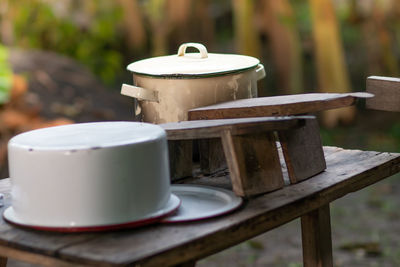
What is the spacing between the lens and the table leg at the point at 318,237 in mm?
1827

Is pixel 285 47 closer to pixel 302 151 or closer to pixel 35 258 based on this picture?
pixel 302 151

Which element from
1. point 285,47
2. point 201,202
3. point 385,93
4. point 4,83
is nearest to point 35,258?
point 201,202

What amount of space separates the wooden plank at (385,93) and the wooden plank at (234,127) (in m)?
0.42

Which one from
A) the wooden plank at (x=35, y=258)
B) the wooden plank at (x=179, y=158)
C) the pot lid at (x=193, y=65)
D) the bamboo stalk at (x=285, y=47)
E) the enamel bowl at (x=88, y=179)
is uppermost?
the pot lid at (x=193, y=65)

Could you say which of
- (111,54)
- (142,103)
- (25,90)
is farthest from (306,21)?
(142,103)

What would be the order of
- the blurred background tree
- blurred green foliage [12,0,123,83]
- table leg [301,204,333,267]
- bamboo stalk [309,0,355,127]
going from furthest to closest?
1. blurred green foliage [12,0,123,83]
2. the blurred background tree
3. bamboo stalk [309,0,355,127]
4. table leg [301,204,333,267]

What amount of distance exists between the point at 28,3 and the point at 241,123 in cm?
658

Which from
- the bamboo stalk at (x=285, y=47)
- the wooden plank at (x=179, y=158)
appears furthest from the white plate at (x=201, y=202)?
the bamboo stalk at (x=285, y=47)

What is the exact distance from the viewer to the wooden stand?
146 cm

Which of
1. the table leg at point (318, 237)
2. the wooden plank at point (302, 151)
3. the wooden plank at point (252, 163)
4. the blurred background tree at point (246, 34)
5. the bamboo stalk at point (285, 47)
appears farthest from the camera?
the bamboo stalk at point (285, 47)

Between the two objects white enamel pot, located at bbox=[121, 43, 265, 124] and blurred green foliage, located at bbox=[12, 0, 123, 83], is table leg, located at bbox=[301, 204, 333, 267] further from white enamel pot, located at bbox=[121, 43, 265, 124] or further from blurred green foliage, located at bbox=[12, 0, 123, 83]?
blurred green foliage, located at bbox=[12, 0, 123, 83]

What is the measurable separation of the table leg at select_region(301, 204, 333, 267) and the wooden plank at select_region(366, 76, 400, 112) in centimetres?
29

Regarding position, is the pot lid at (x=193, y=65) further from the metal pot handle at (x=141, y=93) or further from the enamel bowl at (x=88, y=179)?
the enamel bowl at (x=88, y=179)

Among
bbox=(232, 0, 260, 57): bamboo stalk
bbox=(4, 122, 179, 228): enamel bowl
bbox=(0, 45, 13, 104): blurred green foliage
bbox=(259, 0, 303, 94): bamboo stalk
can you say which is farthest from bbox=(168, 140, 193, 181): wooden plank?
bbox=(259, 0, 303, 94): bamboo stalk
